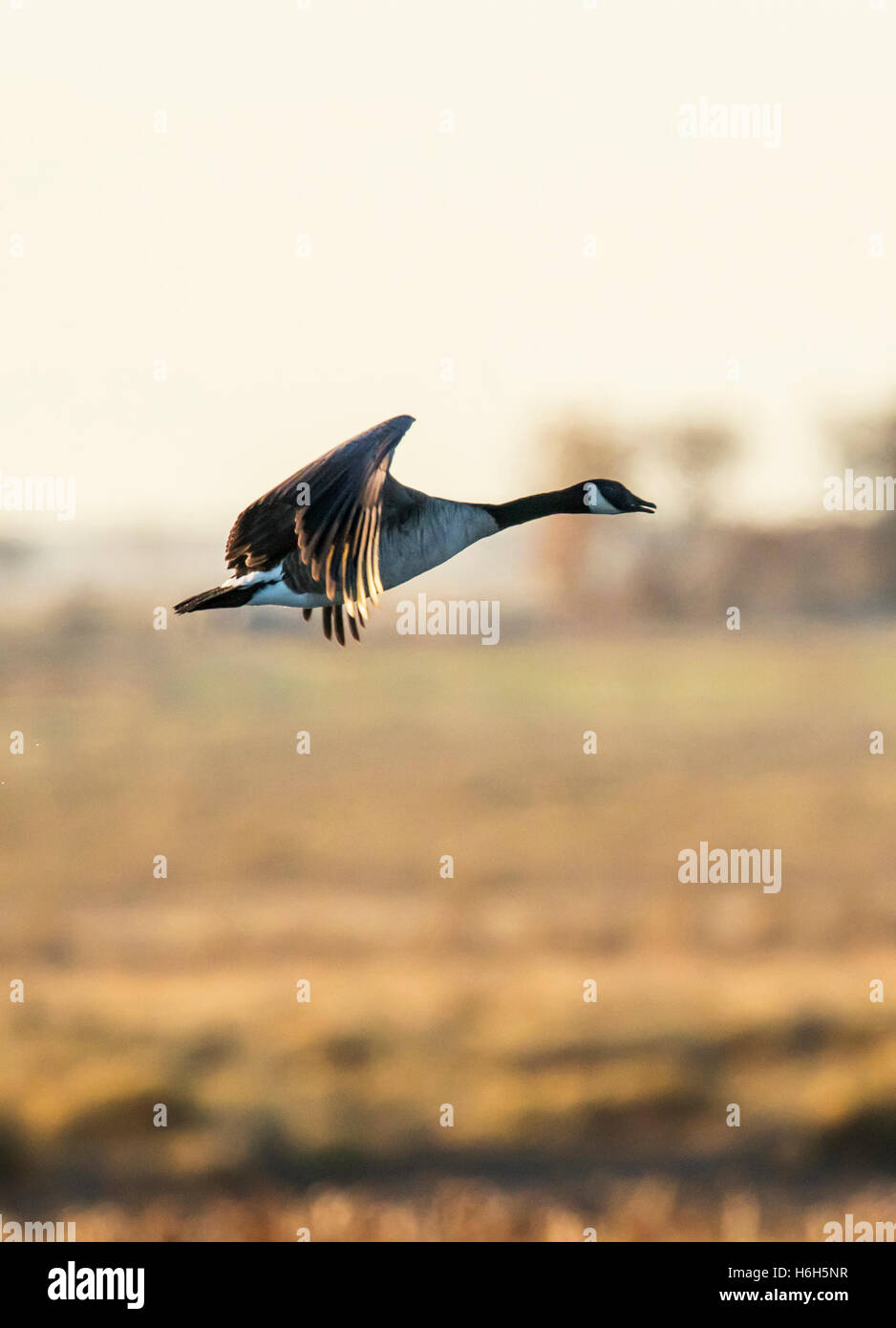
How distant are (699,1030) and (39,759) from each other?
2912cm

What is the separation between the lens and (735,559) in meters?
52.5

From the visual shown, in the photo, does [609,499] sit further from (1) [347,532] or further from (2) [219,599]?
(2) [219,599]

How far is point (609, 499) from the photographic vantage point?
16.1 ft

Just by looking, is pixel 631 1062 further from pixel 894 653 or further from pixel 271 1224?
pixel 894 653

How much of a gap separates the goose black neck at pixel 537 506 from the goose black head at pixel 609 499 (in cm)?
3

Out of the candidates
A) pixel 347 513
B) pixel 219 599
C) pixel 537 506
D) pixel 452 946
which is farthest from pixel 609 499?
pixel 452 946

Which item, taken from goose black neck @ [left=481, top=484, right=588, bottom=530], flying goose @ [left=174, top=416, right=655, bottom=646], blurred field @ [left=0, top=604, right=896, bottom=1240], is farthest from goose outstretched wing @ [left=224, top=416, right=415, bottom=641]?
blurred field @ [left=0, top=604, right=896, bottom=1240]

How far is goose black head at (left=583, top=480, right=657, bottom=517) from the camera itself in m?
4.84

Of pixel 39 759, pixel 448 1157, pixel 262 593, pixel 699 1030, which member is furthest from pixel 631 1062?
pixel 262 593

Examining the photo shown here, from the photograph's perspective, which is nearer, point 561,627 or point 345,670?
point 561,627

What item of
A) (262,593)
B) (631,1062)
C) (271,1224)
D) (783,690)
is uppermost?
(783,690)

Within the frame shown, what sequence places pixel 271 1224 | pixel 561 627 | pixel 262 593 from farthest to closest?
pixel 561 627 < pixel 271 1224 < pixel 262 593

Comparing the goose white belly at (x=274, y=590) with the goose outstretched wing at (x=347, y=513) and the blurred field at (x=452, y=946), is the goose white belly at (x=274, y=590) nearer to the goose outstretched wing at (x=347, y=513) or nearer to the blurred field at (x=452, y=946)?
the goose outstretched wing at (x=347, y=513)

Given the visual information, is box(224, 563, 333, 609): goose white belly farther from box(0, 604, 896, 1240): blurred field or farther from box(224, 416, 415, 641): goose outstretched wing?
box(0, 604, 896, 1240): blurred field
